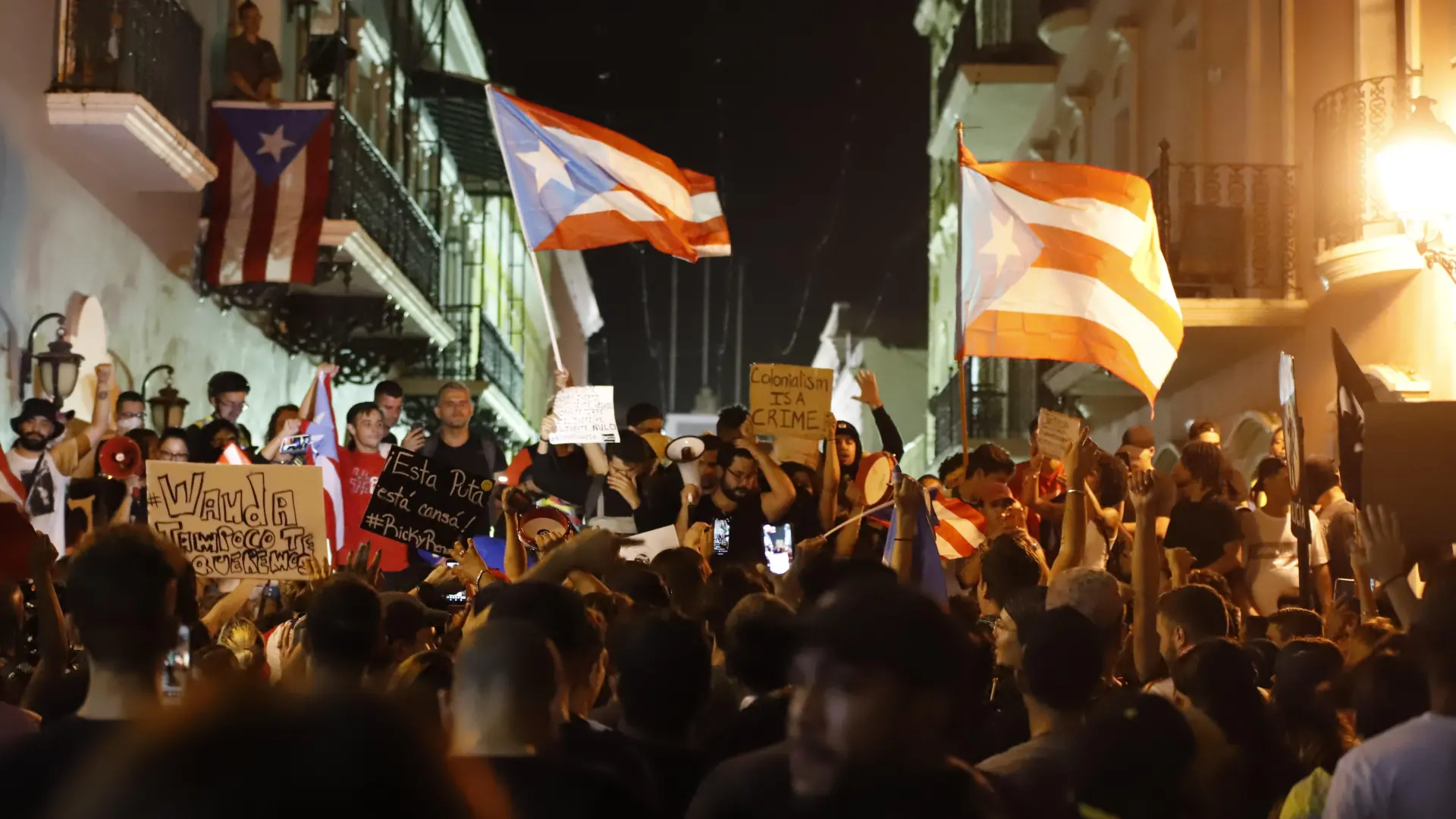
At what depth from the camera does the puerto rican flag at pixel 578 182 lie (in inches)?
469

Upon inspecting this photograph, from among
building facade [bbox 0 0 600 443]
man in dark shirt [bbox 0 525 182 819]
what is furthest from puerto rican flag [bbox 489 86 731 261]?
man in dark shirt [bbox 0 525 182 819]

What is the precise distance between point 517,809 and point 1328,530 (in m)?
7.01

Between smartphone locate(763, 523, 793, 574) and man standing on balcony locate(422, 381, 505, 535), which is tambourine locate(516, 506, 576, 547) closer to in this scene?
man standing on balcony locate(422, 381, 505, 535)

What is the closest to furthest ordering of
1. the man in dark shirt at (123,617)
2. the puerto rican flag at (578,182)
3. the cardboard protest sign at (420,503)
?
1. the man in dark shirt at (123,617)
2. the cardboard protest sign at (420,503)
3. the puerto rican flag at (578,182)

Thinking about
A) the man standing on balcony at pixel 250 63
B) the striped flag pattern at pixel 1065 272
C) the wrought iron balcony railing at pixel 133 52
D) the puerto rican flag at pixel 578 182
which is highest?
the man standing on balcony at pixel 250 63

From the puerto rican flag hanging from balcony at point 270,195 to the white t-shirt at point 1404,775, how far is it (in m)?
13.4

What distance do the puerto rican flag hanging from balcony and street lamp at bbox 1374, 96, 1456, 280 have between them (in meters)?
9.24

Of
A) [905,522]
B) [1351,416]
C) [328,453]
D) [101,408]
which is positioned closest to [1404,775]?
[905,522]

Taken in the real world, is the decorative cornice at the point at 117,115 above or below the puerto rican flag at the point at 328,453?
above

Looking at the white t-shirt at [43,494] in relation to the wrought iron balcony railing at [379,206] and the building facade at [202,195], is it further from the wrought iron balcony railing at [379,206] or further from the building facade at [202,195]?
the wrought iron balcony railing at [379,206]

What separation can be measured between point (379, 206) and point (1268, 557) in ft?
41.1

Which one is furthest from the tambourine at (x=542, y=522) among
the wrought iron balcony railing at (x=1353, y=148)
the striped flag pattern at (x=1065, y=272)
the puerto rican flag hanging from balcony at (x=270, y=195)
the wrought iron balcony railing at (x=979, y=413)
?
the wrought iron balcony railing at (x=979, y=413)

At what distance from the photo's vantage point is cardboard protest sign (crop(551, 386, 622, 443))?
33.0 ft

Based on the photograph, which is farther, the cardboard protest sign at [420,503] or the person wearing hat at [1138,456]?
the person wearing hat at [1138,456]
